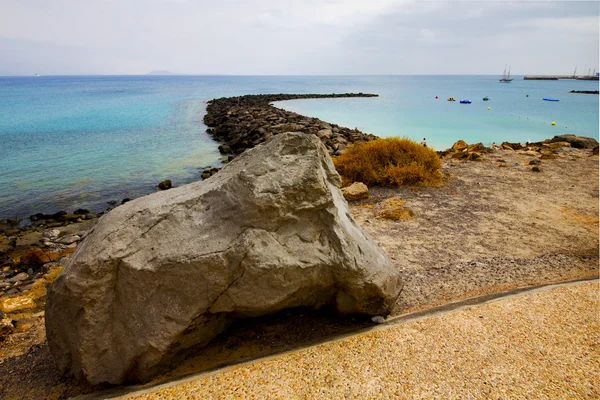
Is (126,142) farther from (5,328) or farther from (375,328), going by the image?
(375,328)

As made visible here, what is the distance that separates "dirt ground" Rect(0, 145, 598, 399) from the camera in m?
3.86

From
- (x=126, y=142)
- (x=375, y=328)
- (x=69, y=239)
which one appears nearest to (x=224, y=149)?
(x=126, y=142)

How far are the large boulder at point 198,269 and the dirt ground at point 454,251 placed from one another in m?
0.34

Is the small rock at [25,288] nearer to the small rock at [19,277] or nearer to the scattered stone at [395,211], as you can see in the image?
the small rock at [19,277]

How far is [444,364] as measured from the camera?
3.19m

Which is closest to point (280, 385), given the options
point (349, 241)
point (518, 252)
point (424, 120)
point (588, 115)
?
point (349, 241)

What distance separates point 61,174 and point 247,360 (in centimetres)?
1561

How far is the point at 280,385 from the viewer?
9.94ft

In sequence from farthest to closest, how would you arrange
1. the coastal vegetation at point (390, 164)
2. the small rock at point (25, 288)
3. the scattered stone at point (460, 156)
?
the scattered stone at point (460, 156) < the coastal vegetation at point (390, 164) < the small rock at point (25, 288)

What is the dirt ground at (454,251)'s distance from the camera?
386 cm

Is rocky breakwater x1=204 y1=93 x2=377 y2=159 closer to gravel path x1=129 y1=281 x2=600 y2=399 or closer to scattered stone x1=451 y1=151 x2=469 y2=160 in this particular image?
scattered stone x1=451 y1=151 x2=469 y2=160


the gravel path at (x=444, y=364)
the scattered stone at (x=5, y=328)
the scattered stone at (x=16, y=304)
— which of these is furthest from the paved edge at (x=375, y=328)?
the scattered stone at (x=16, y=304)

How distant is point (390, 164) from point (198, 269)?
8.08 meters

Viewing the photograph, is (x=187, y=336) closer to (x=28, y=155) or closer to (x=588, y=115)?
(x=28, y=155)
